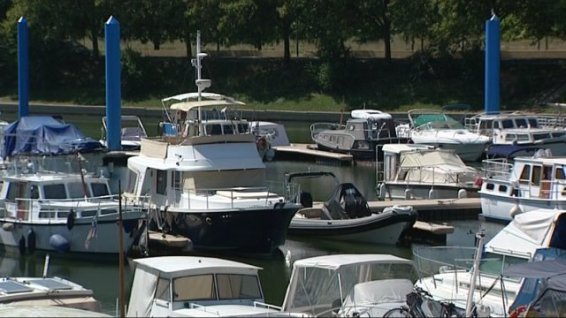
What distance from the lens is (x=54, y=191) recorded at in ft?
123

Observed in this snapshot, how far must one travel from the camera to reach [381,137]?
6266 cm

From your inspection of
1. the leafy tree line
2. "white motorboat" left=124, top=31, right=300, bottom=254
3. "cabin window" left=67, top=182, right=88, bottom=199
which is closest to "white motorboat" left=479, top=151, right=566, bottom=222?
"white motorboat" left=124, top=31, right=300, bottom=254

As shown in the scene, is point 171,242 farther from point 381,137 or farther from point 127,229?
point 381,137

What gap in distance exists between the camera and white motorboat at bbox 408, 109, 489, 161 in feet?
198

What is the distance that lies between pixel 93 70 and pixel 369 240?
65298 mm

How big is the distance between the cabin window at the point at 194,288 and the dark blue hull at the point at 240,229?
1251cm

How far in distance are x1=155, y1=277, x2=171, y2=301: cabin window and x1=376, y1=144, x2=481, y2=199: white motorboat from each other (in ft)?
78.5

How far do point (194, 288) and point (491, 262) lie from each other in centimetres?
666

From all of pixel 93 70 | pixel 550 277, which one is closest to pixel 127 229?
pixel 550 277

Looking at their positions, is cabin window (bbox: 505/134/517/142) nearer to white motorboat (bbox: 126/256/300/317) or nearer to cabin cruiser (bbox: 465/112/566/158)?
cabin cruiser (bbox: 465/112/566/158)

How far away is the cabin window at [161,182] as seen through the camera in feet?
125

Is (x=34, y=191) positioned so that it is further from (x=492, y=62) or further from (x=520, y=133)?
(x=492, y=62)

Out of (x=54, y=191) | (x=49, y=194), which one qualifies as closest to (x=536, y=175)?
(x=54, y=191)

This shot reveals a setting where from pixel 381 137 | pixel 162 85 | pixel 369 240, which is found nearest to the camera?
pixel 369 240
